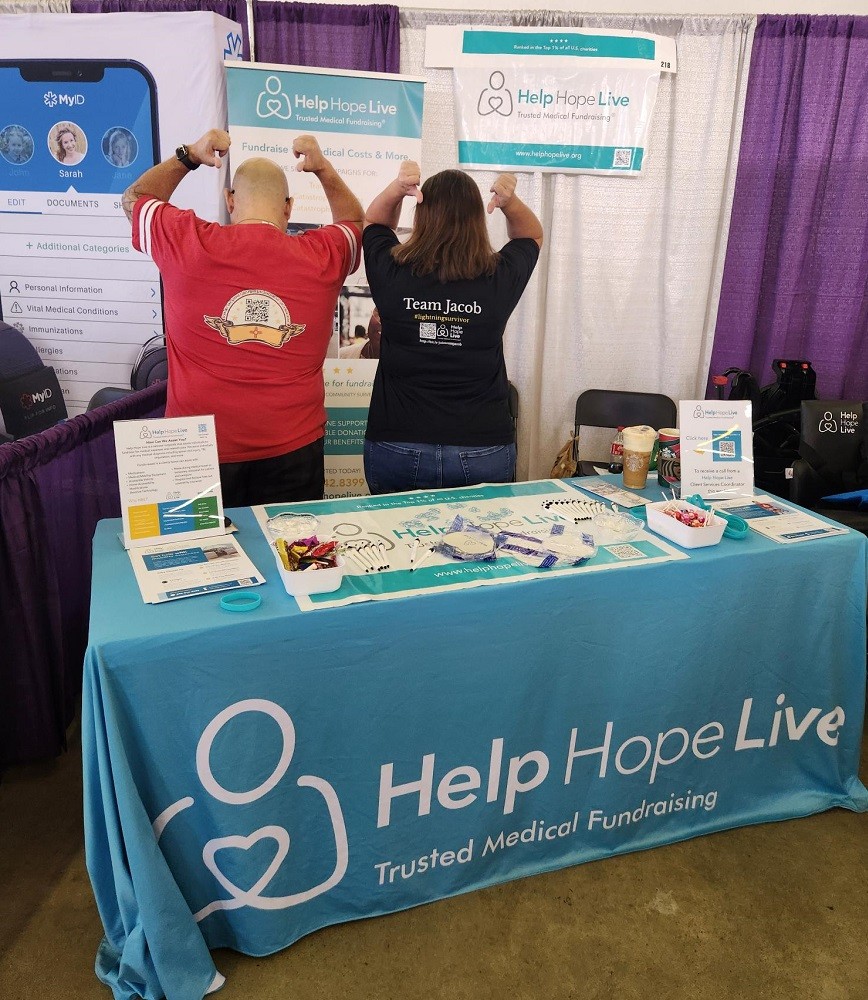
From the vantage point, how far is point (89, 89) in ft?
10.6

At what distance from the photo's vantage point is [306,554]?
4.80ft

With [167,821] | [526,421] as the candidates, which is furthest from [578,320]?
[167,821]

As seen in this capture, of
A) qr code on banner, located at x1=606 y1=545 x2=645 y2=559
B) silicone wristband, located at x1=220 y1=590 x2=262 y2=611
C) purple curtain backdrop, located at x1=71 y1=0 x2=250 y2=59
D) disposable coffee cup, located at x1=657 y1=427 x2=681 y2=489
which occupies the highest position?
purple curtain backdrop, located at x1=71 y1=0 x2=250 y2=59

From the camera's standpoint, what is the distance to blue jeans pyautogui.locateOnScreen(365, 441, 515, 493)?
202 centimetres

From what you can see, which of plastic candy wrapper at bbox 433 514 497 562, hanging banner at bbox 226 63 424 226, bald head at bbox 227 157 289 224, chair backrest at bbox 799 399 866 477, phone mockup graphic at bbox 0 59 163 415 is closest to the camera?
plastic candy wrapper at bbox 433 514 497 562

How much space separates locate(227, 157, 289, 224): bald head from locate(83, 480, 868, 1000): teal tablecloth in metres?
0.83

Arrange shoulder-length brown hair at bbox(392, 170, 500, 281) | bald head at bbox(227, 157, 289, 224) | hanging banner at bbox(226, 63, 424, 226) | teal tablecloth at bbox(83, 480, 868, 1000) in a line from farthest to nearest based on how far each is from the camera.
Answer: hanging banner at bbox(226, 63, 424, 226)
bald head at bbox(227, 157, 289, 224)
shoulder-length brown hair at bbox(392, 170, 500, 281)
teal tablecloth at bbox(83, 480, 868, 1000)

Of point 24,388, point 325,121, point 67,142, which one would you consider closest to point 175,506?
point 24,388

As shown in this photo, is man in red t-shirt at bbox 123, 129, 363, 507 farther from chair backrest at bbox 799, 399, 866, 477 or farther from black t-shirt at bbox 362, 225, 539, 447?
chair backrest at bbox 799, 399, 866, 477

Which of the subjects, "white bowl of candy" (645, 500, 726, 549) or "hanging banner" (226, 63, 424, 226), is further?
"hanging banner" (226, 63, 424, 226)

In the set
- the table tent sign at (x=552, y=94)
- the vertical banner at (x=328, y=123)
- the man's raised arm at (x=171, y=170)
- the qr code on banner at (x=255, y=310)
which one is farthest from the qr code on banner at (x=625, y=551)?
the table tent sign at (x=552, y=94)

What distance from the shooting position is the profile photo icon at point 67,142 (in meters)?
3.30

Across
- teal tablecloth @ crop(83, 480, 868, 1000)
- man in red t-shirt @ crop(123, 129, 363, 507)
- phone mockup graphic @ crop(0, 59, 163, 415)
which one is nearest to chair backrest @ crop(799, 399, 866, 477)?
teal tablecloth @ crop(83, 480, 868, 1000)

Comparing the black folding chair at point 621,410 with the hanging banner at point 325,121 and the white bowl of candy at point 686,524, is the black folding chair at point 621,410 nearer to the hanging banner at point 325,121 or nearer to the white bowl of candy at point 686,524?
the hanging banner at point 325,121
